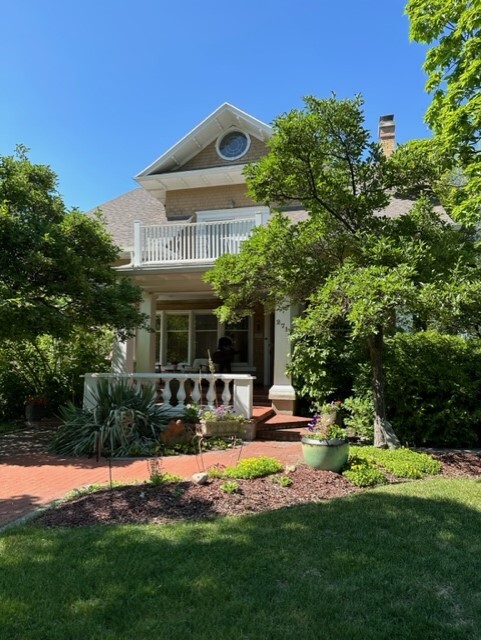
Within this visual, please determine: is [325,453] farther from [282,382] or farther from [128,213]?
[128,213]

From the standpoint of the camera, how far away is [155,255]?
11.7 meters

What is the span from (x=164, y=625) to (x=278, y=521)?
1.82m

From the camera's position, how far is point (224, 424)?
28.2 ft

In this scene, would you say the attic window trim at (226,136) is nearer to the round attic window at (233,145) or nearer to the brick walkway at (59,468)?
the round attic window at (233,145)

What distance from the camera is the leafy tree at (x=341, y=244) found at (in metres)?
6.21

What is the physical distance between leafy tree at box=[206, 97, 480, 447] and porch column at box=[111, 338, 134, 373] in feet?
14.3

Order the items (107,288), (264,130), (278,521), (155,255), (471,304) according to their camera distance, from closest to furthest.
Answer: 1. (278,521)
2. (471,304)
3. (107,288)
4. (155,255)
5. (264,130)

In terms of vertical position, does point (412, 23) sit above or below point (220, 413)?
above

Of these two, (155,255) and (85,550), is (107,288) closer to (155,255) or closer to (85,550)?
(155,255)

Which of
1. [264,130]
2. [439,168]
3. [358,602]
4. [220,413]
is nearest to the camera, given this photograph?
[358,602]

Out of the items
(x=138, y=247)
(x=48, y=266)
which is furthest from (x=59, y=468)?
(x=138, y=247)

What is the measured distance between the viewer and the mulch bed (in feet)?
14.7

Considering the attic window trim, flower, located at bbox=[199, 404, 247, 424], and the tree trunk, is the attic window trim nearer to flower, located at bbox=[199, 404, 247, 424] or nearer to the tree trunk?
flower, located at bbox=[199, 404, 247, 424]

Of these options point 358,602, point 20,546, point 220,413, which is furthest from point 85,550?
point 220,413
